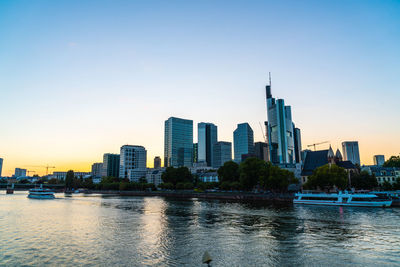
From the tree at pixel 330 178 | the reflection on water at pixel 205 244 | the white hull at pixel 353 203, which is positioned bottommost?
the white hull at pixel 353 203

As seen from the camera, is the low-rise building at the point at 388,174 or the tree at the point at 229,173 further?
the tree at the point at 229,173

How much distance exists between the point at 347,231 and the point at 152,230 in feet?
110

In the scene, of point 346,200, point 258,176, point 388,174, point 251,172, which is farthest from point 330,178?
point 388,174

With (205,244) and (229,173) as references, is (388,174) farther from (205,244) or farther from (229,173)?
(205,244)

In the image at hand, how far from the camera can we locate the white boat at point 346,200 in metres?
82.9

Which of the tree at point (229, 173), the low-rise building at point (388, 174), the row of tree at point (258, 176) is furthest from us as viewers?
the tree at point (229, 173)

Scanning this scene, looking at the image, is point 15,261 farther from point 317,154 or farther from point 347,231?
point 317,154

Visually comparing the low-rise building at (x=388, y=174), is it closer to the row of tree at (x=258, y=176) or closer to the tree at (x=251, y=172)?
the row of tree at (x=258, y=176)

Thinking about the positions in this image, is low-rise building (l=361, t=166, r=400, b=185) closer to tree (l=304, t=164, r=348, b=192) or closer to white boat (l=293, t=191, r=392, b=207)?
tree (l=304, t=164, r=348, b=192)

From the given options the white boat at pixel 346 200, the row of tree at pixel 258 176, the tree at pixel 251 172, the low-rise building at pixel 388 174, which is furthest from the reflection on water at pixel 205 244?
the low-rise building at pixel 388 174

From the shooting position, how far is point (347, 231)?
44812 millimetres

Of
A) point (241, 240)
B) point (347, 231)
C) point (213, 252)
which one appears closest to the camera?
point (213, 252)

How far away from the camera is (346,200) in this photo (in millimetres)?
92062

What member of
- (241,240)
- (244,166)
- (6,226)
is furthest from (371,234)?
(244,166)
